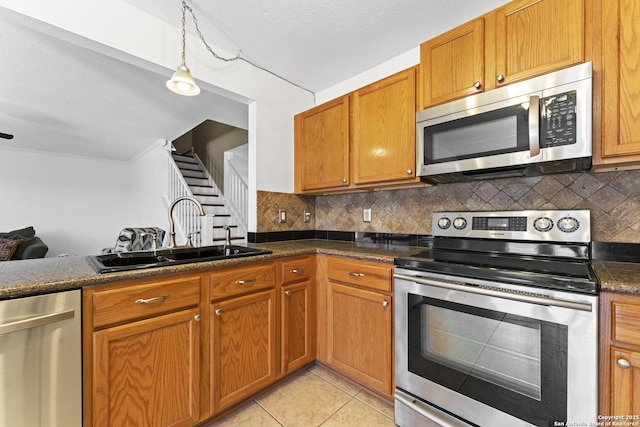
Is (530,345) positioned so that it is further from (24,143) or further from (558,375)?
(24,143)

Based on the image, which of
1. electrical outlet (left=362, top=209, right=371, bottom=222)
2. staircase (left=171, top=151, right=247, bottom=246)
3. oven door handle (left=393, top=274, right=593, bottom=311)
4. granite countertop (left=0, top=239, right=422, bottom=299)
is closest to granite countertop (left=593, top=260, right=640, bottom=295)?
oven door handle (left=393, top=274, right=593, bottom=311)

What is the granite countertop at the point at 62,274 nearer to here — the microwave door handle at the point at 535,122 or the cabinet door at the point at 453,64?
the microwave door handle at the point at 535,122

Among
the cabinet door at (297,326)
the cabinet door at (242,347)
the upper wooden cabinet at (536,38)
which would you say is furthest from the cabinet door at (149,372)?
the upper wooden cabinet at (536,38)

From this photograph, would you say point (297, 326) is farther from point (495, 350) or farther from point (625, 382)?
point (625, 382)

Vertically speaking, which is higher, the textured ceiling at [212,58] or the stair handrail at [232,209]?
the textured ceiling at [212,58]

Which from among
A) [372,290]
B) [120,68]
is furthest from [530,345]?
[120,68]

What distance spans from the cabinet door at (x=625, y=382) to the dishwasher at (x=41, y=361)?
2.02m

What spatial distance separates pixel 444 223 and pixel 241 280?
1340 mm

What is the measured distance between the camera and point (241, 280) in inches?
61.8

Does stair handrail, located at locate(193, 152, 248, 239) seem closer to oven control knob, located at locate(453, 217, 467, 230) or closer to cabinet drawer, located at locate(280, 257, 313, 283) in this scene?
cabinet drawer, located at locate(280, 257, 313, 283)

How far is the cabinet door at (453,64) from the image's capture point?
1480 mm

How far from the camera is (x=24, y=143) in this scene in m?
4.80

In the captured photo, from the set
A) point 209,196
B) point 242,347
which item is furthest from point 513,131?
point 209,196

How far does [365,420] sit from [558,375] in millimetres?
997
